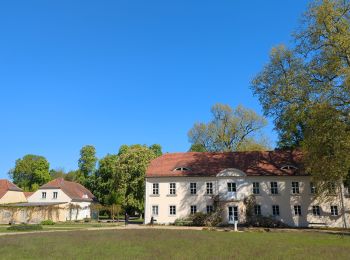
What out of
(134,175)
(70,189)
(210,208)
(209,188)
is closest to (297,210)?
(210,208)

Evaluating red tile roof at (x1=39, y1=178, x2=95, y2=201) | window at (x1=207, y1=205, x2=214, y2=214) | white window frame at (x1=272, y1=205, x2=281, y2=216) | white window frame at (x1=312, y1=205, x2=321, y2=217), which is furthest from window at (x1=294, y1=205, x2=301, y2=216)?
red tile roof at (x1=39, y1=178, x2=95, y2=201)

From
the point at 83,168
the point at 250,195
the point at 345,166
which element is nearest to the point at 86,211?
the point at 83,168

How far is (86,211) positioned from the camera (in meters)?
56.7

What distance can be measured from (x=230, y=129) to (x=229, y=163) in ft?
54.5

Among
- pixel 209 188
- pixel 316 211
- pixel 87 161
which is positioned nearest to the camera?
pixel 316 211

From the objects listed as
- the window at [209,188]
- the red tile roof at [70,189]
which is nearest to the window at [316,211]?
the window at [209,188]

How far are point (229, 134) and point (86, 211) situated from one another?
27.2 meters

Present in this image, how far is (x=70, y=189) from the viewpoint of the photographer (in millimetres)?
55344

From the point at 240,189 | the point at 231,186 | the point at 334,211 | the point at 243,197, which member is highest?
the point at 231,186

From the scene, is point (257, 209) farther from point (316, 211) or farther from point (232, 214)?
point (316, 211)

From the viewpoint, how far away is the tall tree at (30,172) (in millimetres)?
80825

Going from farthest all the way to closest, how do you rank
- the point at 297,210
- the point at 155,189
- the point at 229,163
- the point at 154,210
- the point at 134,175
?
the point at 134,175, the point at 229,163, the point at 155,189, the point at 154,210, the point at 297,210

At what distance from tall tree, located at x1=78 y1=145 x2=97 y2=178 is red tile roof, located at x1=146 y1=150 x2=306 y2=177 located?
3104 centimetres

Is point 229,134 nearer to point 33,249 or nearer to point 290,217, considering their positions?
point 290,217
